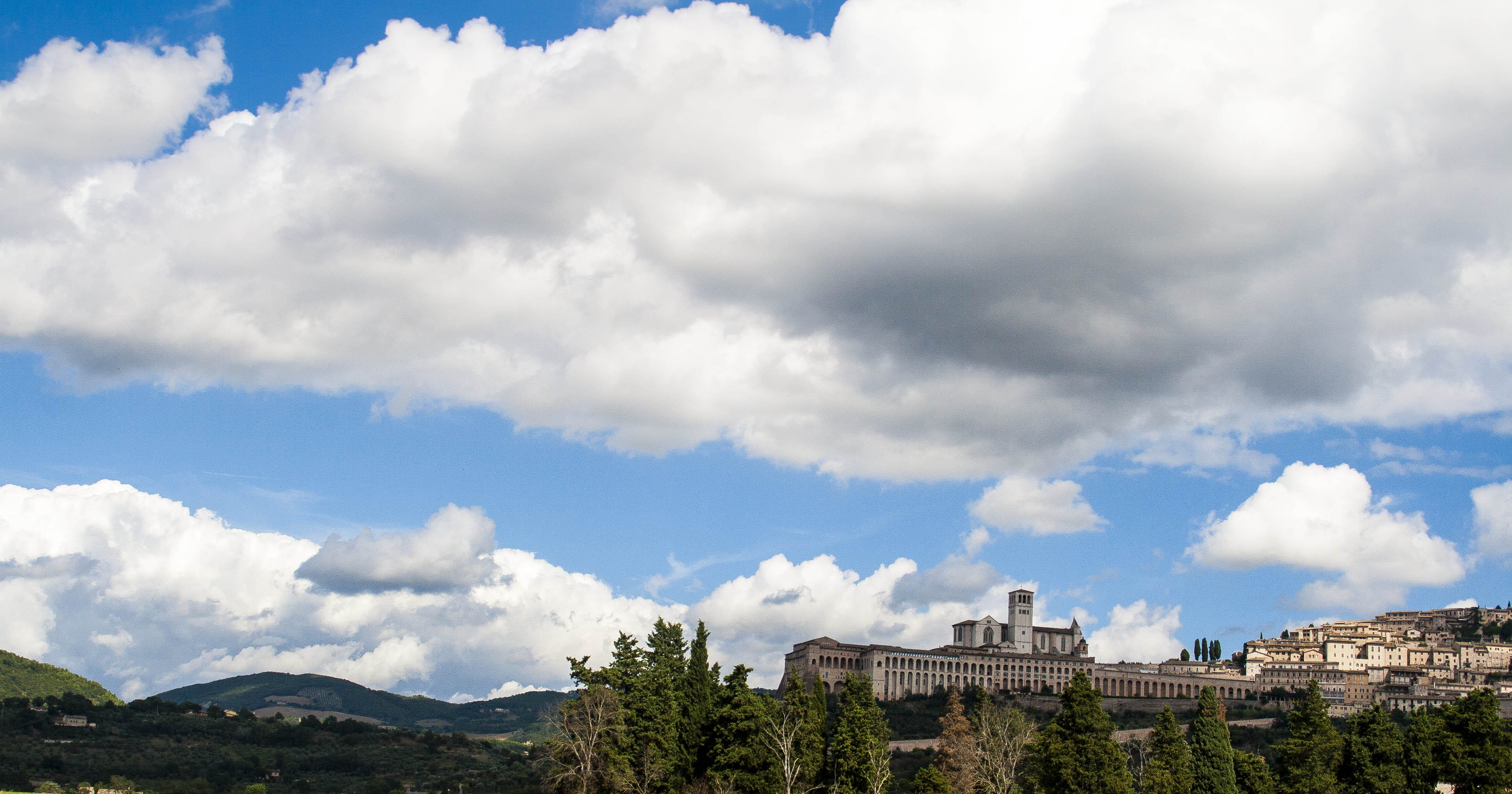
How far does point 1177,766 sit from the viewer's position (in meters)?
82.6

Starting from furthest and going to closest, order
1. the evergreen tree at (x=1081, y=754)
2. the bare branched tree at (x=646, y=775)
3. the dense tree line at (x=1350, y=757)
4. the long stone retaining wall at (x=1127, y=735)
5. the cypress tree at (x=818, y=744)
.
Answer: the long stone retaining wall at (x=1127, y=735) < the dense tree line at (x=1350, y=757) < the cypress tree at (x=818, y=744) < the bare branched tree at (x=646, y=775) < the evergreen tree at (x=1081, y=754)

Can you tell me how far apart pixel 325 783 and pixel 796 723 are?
115 meters

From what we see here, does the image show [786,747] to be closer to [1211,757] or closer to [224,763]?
[1211,757]

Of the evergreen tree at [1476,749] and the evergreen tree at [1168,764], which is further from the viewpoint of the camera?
the evergreen tree at [1168,764]

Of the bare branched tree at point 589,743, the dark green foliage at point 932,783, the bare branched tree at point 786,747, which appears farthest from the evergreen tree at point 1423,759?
the bare branched tree at point 589,743

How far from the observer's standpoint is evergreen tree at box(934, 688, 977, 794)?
93188mm

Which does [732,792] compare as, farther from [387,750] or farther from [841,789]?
[387,750]

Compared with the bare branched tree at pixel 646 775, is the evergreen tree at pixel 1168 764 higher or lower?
higher

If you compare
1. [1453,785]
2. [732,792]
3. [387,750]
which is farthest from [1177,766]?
[387,750]

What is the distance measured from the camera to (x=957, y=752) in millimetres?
99250

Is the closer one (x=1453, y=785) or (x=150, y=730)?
(x=1453, y=785)

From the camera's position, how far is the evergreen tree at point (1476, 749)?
7756 centimetres

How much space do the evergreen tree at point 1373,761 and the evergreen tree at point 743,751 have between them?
37518 millimetres

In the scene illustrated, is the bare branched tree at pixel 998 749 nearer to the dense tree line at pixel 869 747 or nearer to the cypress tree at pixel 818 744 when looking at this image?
the dense tree line at pixel 869 747
